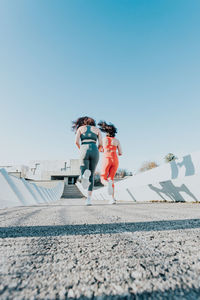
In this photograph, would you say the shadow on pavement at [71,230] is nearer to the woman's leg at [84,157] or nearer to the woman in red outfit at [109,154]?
the woman's leg at [84,157]

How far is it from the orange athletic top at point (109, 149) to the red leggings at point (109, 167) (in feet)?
0.34

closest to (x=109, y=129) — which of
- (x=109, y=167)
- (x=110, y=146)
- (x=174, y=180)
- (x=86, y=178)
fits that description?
(x=110, y=146)

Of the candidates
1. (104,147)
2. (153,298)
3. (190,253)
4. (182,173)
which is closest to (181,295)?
(153,298)

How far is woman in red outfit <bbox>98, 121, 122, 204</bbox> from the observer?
5664 millimetres

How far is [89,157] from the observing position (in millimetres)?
4887

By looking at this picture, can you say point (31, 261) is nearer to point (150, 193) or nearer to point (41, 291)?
point (41, 291)

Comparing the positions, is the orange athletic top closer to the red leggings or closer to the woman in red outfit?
the woman in red outfit

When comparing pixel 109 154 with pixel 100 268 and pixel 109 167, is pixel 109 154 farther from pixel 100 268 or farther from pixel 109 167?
pixel 100 268

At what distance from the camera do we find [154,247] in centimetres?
70

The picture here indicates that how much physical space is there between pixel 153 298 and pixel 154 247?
15.3 inches

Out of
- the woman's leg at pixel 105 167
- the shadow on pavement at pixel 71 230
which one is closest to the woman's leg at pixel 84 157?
the woman's leg at pixel 105 167

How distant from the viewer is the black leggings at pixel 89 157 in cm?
484

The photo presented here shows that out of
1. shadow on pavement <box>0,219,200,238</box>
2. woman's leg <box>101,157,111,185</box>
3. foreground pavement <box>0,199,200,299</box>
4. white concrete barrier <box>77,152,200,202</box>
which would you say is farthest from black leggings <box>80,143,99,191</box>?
foreground pavement <box>0,199,200,299</box>

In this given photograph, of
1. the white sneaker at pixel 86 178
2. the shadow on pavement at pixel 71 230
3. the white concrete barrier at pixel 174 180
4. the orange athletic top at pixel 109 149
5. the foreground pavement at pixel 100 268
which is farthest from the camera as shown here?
the orange athletic top at pixel 109 149
